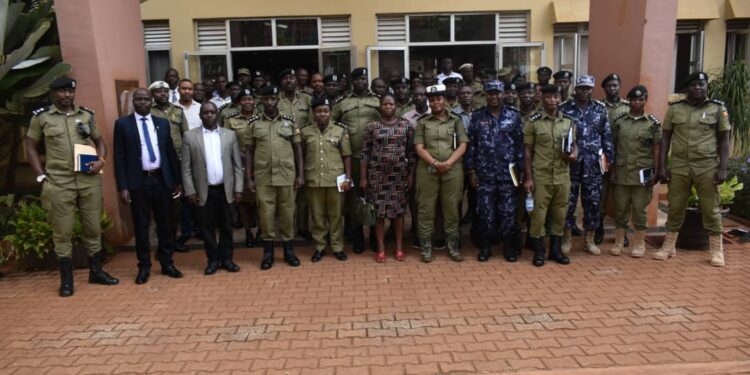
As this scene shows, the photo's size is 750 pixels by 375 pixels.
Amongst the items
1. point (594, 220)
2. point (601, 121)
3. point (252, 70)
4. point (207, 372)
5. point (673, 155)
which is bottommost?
point (207, 372)

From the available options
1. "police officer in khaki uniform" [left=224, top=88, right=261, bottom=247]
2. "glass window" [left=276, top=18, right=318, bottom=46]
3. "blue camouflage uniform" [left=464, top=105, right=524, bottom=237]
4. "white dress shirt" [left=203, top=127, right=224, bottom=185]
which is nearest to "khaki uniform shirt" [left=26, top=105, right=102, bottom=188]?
"white dress shirt" [left=203, top=127, right=224, bottom=185]

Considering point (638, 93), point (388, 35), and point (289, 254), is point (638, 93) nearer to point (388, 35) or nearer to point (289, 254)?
point (289, 254)

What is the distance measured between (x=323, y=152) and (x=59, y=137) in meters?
2.41

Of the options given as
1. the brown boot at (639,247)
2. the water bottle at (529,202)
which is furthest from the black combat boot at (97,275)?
the brown boot at (639,247)

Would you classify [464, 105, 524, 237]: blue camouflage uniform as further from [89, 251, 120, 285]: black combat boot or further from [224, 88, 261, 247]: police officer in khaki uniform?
[89, 251, 120, 285]: black combat boot

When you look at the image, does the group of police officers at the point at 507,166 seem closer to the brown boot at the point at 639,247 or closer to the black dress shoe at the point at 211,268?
the brown boot at the point at 639,247

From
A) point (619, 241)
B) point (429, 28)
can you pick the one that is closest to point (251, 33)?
point (429, 28)

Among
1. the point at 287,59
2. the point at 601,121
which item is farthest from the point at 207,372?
the point at 287,59

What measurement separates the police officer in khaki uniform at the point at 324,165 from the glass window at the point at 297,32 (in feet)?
17.2

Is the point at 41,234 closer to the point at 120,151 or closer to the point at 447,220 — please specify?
the point at 120,151

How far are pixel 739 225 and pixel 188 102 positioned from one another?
704 cm

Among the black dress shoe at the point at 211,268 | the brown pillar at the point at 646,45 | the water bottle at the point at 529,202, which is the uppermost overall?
the brown pillar at the point at 646,45

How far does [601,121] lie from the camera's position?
575cm

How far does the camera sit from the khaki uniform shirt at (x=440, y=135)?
18.3 ft
